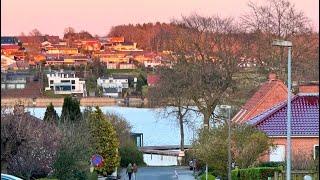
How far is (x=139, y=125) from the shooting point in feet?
351

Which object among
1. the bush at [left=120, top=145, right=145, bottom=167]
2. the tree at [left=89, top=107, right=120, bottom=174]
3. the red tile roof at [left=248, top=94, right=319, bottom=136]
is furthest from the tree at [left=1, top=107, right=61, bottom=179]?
the bush at [left=120, top=145, right=145, bottom=167]

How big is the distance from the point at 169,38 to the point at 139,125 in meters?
39.0

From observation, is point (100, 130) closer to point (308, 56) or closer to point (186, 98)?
point (186, 98)

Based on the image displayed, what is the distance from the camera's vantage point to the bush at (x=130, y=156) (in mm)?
64000

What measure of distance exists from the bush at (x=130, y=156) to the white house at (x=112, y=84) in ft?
259

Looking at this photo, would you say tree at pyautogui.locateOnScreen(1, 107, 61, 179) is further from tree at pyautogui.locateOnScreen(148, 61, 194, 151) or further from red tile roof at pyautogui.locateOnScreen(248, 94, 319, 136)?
tree at pyautogui.locateOnScreen(148, 61, 194, 151)

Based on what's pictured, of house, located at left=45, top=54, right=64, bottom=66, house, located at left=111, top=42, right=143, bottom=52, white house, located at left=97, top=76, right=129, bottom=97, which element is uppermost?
house, located at left=111, top=42, right=143, bottom=52

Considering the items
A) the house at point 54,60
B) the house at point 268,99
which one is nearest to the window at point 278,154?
the house at point 268,99

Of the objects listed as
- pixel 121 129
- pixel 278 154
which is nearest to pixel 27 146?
pixel 278 154

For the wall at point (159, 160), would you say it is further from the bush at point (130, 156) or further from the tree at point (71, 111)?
the tree at point (71, 111)

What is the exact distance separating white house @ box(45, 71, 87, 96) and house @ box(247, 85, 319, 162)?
8827 centimetres

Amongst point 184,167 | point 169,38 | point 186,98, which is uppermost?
point 169,38

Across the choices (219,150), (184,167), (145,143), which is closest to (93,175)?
(219,150)

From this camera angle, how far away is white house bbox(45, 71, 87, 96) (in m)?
133
